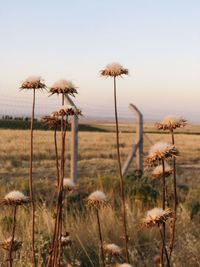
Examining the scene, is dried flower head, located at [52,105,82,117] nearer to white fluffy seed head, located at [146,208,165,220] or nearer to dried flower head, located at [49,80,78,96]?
dried flower head, located at [49,80,78,96]

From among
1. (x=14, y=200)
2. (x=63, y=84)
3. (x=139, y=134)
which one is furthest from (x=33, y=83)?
(x=139, y=134)

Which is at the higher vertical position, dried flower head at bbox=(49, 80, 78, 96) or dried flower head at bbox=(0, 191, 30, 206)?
dried flower head at bbox=(49, 80, 78, 96)

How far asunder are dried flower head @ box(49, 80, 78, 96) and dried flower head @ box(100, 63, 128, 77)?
0.19 metres

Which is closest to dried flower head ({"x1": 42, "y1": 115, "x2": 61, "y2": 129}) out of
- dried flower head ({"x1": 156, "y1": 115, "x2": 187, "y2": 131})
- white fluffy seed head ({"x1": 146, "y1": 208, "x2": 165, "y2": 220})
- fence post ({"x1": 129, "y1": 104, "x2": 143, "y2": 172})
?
dried flower head ({"x1": 156, "y1": 115, "x2": 187, "y2": 131})

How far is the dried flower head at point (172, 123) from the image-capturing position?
2.35 m

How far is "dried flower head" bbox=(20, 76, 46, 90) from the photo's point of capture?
2.34 meters

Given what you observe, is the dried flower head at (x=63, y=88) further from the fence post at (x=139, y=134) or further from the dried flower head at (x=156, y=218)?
the fence post at (x=139, y=134)

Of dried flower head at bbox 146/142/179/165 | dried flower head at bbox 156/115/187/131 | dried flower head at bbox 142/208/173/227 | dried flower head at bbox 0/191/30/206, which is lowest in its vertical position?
dried flower head at bbox 142/208/173/227

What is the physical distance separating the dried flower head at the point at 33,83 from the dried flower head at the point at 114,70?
0.91 ft

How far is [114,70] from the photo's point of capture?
242cm

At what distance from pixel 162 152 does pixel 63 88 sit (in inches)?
19.2

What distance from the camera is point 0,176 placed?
17.5 m

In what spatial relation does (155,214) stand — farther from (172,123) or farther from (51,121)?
(51,121)

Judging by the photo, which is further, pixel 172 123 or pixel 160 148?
pixel 172 123
